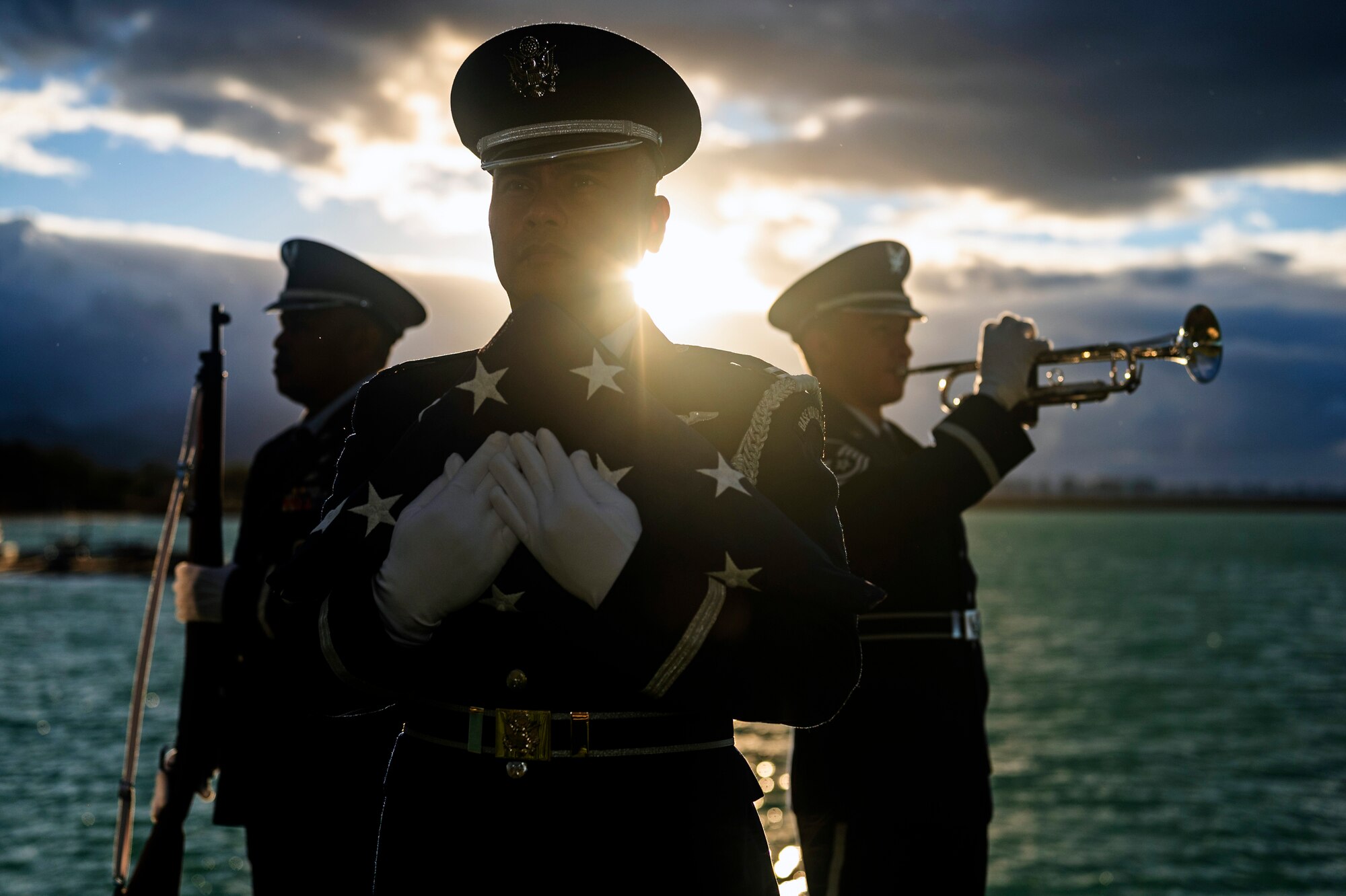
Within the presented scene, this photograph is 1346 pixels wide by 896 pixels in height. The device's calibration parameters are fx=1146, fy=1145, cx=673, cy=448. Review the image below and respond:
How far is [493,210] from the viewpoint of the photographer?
8.93 feet

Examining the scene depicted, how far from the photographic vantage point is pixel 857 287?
5.39 meters

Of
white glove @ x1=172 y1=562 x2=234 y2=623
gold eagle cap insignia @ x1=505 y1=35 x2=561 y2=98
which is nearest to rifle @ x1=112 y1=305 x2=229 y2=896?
white glove @ x1=172 y1=562 x2=234 y2=623

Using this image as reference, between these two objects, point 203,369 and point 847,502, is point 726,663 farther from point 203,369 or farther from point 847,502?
point 203,369

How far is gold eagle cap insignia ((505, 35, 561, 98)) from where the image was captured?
8.91ft

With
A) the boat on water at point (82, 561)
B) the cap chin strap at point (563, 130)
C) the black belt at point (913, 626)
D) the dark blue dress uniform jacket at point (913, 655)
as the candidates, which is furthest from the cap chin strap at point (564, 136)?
the boat on water at point (82, 561)

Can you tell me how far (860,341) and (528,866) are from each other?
3470 millimetres

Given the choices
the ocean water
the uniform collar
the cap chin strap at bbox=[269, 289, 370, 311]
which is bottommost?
the ocean water

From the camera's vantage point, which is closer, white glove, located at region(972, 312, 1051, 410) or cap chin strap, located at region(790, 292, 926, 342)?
white glove, located at region(972, 312, 1051, 410)

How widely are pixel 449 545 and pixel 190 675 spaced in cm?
380

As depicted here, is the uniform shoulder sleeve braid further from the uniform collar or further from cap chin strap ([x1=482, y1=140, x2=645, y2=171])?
the uniform collar

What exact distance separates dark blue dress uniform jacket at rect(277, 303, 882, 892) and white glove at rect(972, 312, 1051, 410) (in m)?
2.20

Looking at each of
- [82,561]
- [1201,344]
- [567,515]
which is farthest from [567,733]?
[82,561]

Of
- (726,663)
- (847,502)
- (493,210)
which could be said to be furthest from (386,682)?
(847,502)

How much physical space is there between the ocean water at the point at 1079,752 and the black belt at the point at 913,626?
552mm
